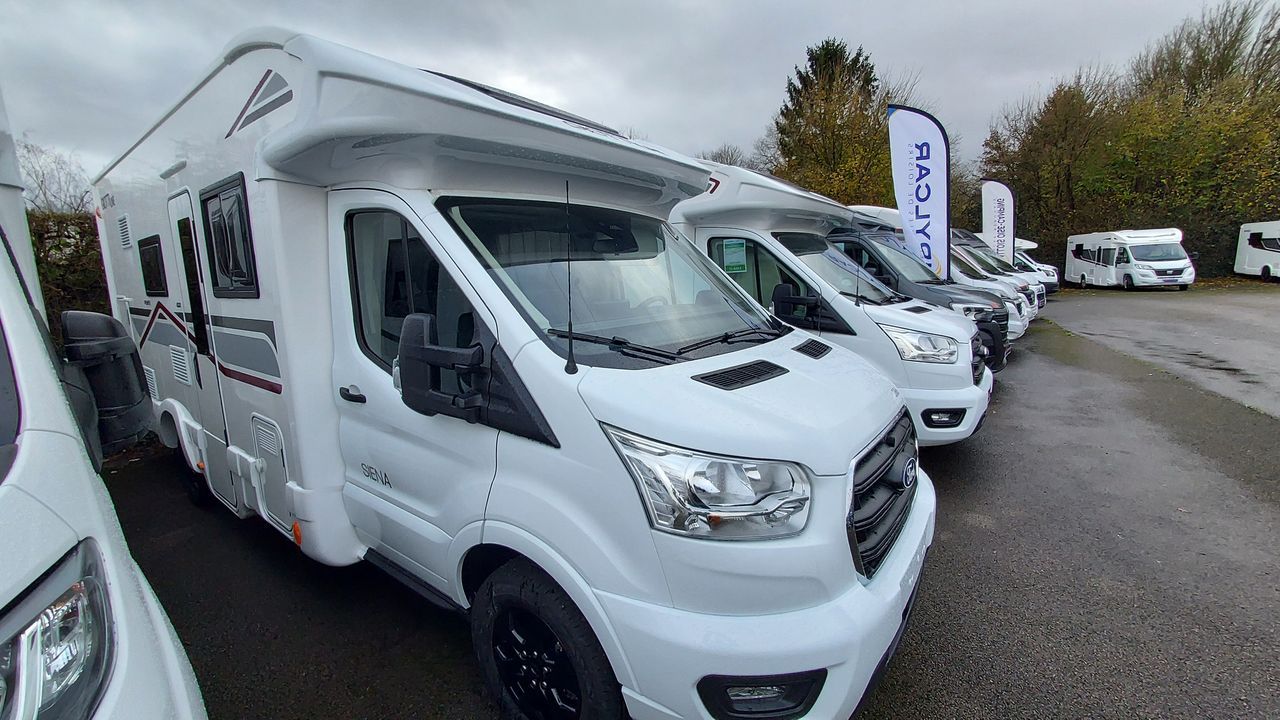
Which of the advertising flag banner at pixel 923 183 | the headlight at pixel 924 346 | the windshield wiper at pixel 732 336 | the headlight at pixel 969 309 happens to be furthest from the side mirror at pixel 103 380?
the advertising flag banner at pixel 923 183

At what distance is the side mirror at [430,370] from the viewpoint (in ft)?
6.48

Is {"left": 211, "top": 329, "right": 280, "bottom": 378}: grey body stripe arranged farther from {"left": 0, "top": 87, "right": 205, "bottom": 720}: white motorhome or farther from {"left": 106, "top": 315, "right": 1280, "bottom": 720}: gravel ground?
{"left": 106, "top": 315, "right": 1280, "bottom": 720}: gravel ground

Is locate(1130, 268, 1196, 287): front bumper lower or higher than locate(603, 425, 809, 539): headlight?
lower

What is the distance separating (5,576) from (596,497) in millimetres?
1257

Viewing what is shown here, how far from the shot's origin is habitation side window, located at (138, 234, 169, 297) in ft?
12.6

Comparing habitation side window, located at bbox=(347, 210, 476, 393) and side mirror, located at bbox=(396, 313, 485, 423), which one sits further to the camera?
habitation side window, located at bbox=(347, 210, 476, 393)

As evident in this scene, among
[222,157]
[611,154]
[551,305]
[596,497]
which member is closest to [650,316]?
[551,305]

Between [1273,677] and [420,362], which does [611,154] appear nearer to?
[420,362]

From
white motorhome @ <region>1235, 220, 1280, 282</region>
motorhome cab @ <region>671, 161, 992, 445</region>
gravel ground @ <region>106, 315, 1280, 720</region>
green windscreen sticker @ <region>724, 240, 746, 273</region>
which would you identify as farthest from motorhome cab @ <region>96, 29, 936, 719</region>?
white motorhome @ <region>1235, 220, 1280, 282</region>

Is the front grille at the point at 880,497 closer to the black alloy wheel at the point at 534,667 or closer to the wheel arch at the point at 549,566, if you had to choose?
the wheel arch at the point at 549,566

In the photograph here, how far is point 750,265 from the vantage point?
5145 mm

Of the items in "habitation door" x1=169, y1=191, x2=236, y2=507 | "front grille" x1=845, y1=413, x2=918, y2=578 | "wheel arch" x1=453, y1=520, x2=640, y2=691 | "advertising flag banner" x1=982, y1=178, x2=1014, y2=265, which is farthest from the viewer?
"advertising flag banner" x1=982, y1=178, x2=1014, y2=265

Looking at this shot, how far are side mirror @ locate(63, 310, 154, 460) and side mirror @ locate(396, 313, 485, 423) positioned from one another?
0.89 meters

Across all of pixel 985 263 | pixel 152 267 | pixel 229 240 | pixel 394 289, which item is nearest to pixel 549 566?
pixel 394 289
